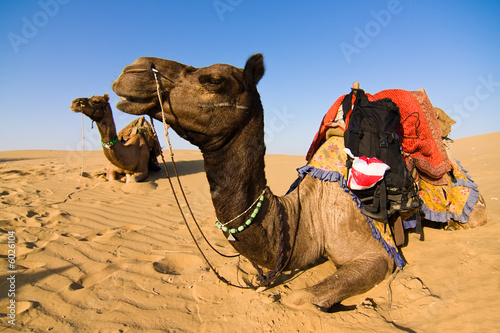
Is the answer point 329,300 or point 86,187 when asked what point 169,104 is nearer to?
point 329,300

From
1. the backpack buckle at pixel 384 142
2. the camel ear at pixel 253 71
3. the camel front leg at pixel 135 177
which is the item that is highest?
the camel ear at pixel 253 71

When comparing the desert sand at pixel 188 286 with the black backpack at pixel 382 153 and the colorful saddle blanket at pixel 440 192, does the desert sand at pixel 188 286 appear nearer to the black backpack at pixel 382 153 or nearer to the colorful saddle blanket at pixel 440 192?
the colorful saddle blanket at pixel 440 192

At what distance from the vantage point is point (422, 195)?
340 centimetres

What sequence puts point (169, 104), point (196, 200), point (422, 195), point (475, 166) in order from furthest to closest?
point (475, 166) < point (196, 200) < point (422, 195) < point (169, 104)

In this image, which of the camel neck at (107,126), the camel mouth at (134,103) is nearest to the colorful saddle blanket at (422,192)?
the camel mouth at (134,103)

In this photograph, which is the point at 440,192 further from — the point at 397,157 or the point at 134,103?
the point at 134,103

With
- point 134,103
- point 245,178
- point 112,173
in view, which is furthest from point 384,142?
point 112,173

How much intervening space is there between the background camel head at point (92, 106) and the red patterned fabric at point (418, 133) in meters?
5.47

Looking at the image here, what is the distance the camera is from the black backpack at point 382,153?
102 inches

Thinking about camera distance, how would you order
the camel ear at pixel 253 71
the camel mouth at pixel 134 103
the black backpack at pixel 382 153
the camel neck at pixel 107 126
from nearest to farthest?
the camel mouth at pixel 134 103, the camel ear at pixel 253 71, the black backpack at pixel 382 153, the camel neck at pixel 107 126

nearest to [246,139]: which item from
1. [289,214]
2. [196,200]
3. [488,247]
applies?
[289,214]

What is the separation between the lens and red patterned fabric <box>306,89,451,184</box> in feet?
10.3

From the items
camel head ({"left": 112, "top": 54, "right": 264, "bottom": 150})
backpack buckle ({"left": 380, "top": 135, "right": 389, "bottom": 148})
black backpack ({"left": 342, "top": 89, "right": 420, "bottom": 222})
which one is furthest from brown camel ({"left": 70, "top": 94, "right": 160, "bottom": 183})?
backpack buckle ({"left": 380, "top": 135, "right": 389, "bottom": 148})

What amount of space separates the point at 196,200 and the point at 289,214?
16.3ft
